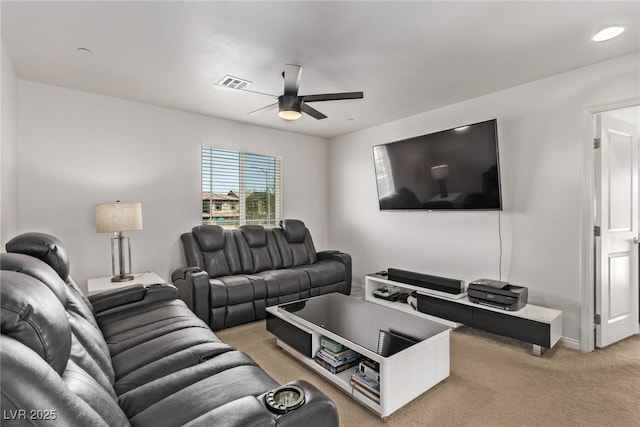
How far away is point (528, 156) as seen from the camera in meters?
3.24

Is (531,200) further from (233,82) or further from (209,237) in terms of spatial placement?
(209,237)

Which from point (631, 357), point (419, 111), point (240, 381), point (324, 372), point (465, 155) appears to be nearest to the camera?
point (240, 381)

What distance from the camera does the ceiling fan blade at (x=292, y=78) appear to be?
98.7 inches

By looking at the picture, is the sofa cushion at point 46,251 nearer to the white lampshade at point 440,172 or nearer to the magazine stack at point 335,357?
the magazine stack at point 335,357

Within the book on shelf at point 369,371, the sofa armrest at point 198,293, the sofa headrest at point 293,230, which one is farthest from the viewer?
the sofa headrest at point 293,230

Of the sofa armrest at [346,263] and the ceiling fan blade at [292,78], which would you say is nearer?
the ceiling fan blade at [292,78]

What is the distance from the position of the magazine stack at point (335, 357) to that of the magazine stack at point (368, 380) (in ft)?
0.46

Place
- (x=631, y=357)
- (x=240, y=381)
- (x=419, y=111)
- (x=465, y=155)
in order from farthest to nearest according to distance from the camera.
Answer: (x=419, y=111) → (x=465, y=155) → (x=631, y=357) → (x=240, y=381)

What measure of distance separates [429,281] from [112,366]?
10.2ft

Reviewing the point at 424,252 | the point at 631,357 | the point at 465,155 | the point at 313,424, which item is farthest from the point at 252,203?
the point at 631,357

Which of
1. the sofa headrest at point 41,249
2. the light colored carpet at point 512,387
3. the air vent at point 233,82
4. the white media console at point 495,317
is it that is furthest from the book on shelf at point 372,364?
the air vent at point 233,82

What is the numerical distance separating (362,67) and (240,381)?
261 centimetres

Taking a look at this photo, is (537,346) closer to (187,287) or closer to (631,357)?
(631,357)

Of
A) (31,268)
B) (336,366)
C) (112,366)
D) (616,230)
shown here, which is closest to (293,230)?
(336,366)
